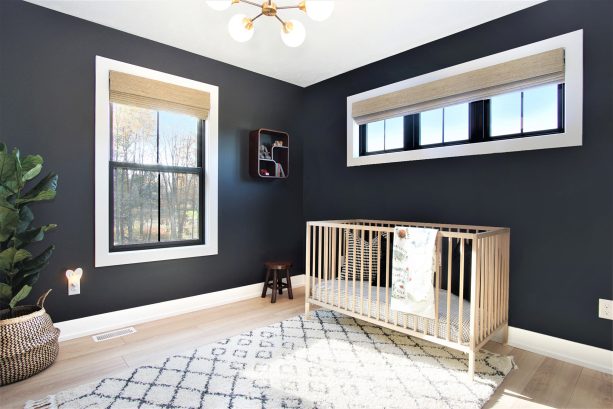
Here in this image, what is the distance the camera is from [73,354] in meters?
2.17

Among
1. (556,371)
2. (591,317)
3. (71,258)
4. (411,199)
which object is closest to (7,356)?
(71,258)

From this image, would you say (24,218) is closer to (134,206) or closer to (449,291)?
(134,206)

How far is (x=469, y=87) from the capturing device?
2.52m

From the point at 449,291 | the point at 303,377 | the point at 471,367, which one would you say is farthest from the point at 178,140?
the point at 471,367

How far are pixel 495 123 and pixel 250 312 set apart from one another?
2.56m

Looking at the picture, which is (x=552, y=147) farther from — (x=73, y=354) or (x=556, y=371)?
(x=73, y=354)

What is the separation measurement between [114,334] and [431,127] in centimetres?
305

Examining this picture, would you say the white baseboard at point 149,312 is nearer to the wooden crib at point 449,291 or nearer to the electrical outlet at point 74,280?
the electrical outlet at point 74,280

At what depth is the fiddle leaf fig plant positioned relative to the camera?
1.87m

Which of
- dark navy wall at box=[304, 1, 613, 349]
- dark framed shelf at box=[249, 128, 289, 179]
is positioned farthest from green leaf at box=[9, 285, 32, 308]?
dark navy wall at box=[304, 1, 613, 349]

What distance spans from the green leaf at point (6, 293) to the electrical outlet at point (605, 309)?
11.6 ft

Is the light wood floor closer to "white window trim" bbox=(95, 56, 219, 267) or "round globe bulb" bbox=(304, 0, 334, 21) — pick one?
"white window trim" bbox=(95, 56, 219, 267)

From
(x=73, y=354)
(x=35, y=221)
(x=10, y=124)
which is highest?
(x=10, y=124)

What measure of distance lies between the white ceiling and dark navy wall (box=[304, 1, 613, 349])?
178 mm
